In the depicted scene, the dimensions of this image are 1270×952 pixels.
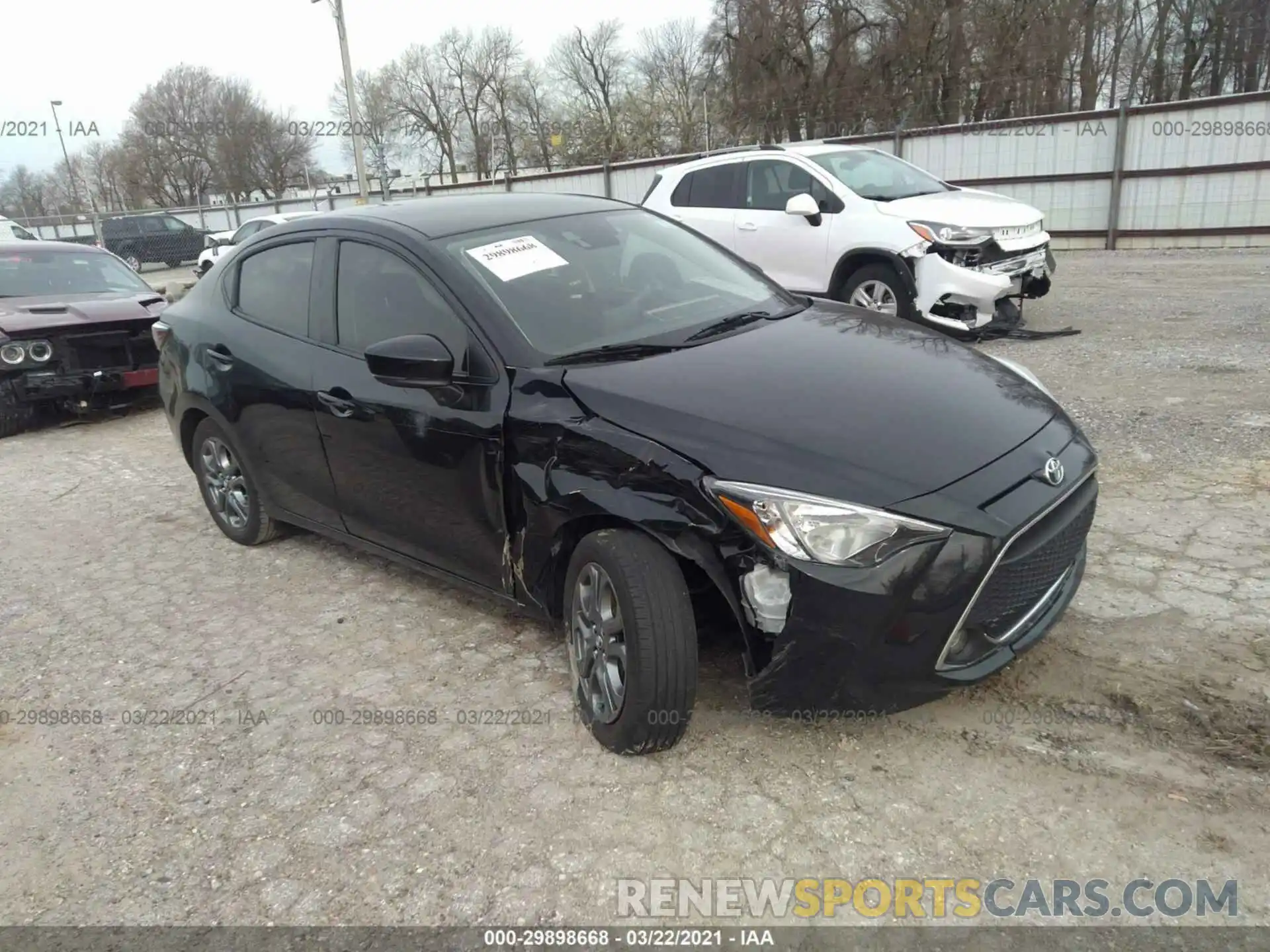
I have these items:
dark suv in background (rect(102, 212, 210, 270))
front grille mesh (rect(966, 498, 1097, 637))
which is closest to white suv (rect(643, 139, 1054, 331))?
front grille mesh (rect(966, 498, 1097, 637))

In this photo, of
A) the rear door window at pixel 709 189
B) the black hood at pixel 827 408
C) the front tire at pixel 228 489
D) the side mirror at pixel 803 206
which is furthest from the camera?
the rear door window at pixel 709 189

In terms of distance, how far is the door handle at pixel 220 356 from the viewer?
439 centimetres

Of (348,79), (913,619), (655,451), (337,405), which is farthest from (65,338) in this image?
(348,79)

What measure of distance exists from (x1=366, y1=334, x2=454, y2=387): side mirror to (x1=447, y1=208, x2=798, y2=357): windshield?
0.29 metres

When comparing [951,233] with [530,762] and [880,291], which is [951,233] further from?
[530,762]

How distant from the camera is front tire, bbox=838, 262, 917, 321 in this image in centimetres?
759

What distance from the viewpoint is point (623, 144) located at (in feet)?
152

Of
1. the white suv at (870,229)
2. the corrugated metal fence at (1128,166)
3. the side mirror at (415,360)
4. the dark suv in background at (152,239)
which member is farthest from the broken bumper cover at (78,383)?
the dark suv in background at (152,239)

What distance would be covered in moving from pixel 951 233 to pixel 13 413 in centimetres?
798

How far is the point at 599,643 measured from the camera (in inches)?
112

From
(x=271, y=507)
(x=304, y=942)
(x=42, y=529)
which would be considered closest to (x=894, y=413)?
(x=304, y=942)

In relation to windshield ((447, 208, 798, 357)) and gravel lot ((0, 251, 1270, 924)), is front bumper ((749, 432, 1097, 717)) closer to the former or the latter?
gravel lot ((0, 251, 1270, 924))

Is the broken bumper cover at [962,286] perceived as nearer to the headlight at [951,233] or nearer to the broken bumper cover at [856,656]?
the headlight at [951,233]

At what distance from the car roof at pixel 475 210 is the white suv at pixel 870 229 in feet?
11.2
